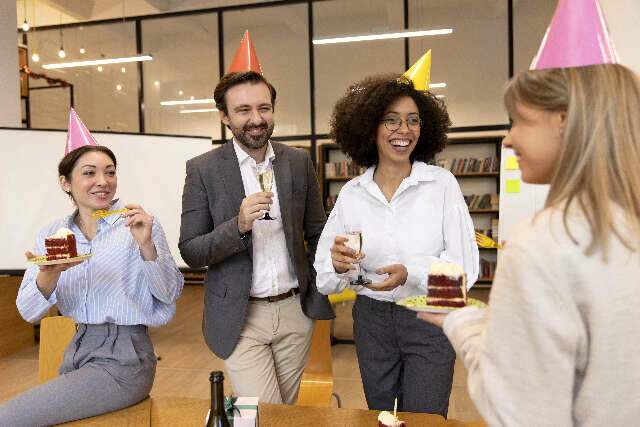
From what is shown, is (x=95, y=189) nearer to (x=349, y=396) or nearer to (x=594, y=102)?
(x=594, y=102)

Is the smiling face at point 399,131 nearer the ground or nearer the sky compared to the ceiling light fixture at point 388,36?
nearer the ground

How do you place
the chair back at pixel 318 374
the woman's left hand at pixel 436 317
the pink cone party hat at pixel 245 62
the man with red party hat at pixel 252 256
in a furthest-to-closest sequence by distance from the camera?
the chair back at pixel 318 374, the pink cone party hat at pixel 245 62, the man with red party hat at pixel 252 256, the woman's left hand at pixel 436 317

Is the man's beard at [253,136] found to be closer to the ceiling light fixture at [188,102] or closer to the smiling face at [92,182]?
the smiling face at [92,182]

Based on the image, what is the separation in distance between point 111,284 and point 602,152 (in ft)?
5.66

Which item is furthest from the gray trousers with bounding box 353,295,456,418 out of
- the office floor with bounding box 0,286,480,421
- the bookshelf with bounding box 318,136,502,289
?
the bookshelf with bounding box 318,136,502,289

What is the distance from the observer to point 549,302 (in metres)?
0.80

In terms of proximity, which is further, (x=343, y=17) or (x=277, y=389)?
(x=343, y=17)

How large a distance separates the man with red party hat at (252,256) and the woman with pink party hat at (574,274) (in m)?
1.23

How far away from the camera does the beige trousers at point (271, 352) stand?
2.02m

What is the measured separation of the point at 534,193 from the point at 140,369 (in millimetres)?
4370

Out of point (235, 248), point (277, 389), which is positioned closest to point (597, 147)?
point (235, 248)

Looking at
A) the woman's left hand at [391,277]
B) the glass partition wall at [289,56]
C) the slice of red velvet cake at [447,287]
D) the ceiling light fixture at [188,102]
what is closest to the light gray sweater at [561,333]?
the slice of red velvet cake at [447,287]

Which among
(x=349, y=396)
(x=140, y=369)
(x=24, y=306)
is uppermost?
(x=24, y=306)

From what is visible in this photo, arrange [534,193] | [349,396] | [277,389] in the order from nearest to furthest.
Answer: [277,389]
[349,396]
[534,193]
